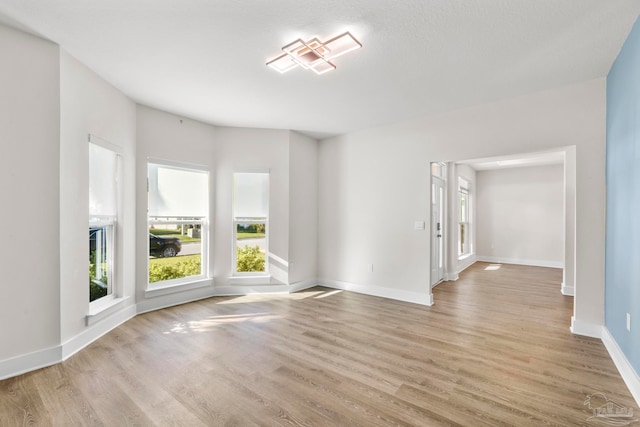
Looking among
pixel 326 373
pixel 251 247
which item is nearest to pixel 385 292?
pixel 251 247

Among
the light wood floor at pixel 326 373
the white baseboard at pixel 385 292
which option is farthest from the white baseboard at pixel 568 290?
the white baseboard at pixel 385 292

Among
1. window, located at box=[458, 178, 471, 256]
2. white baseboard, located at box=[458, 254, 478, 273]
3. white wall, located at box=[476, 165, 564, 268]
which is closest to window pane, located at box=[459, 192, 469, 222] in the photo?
window, located at box=[458, 178, 471, 256]

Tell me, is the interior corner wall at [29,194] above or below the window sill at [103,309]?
above

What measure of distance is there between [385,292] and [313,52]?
3762mm

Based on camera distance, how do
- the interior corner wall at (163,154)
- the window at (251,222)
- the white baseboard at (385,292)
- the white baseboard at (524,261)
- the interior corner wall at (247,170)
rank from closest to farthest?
1. the interior corner wall at (163,154)
2. the white baseboard at (385,292)
3. the interior corner wall at (247,170)
4. the window at (251,222)
5. the white baseboard at (524,261)

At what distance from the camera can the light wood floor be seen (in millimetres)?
1962

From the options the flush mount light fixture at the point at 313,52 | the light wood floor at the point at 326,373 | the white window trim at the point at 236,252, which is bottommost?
the light wood floor at the point at 326,373

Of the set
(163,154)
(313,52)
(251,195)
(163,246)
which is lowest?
(163,246)

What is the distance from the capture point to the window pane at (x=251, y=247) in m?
4.99

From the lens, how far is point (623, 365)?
239 cm

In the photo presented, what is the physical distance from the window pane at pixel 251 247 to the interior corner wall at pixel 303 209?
0.50 m

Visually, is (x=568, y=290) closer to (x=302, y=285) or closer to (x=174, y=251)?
(x=302, y=285)

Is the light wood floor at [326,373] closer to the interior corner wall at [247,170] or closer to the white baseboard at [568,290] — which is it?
the interior corner wall at [247,170]

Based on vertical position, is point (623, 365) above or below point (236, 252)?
below
